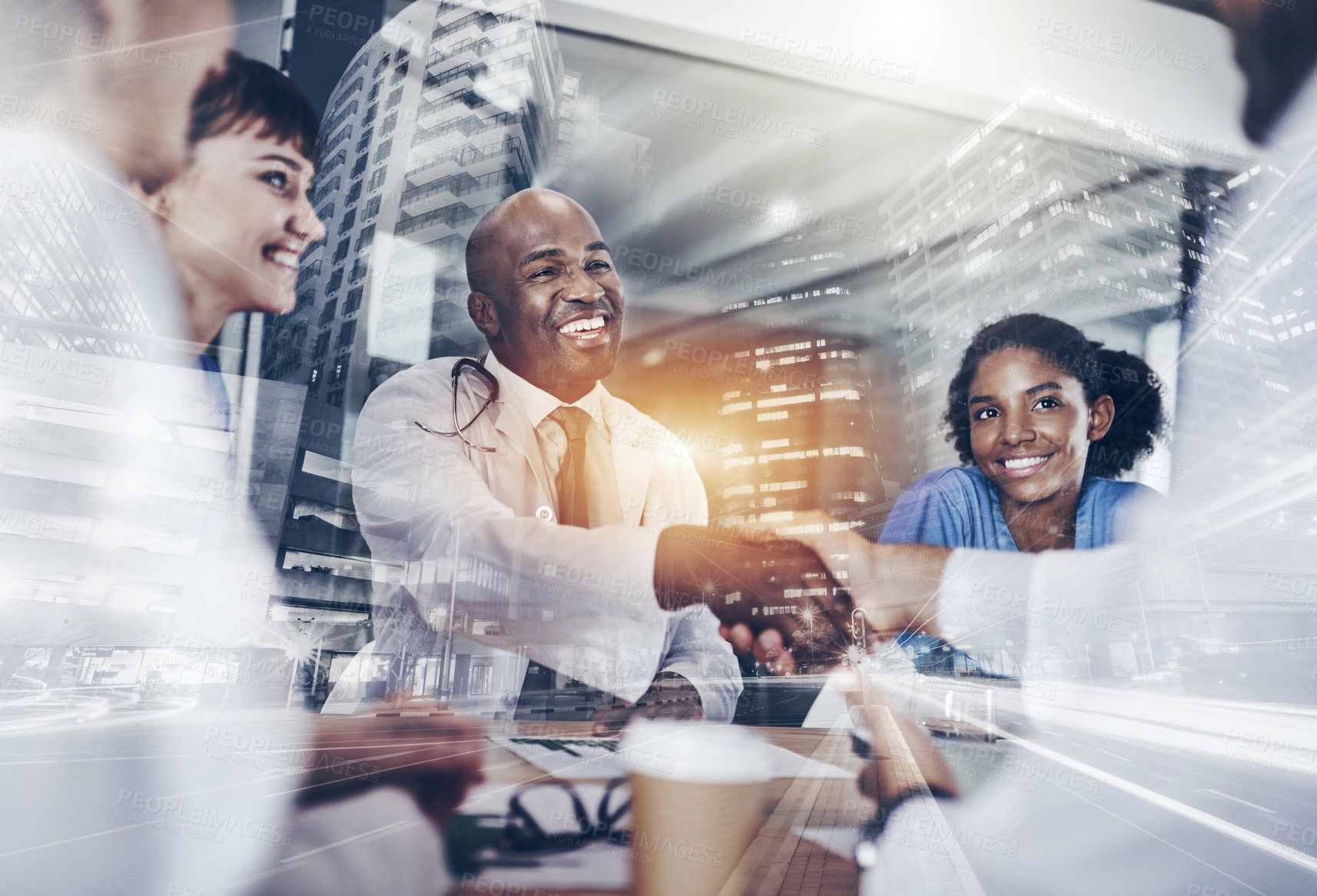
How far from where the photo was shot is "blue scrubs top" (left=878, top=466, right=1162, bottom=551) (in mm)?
4383

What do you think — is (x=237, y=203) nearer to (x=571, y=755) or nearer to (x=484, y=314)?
(x=484, y=314)

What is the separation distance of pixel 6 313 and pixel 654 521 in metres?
4.44

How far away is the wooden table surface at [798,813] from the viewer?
2617 millimetres

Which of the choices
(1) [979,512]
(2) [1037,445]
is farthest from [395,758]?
(2) [1037,445]

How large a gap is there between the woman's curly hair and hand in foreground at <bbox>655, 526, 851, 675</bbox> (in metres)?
1.49


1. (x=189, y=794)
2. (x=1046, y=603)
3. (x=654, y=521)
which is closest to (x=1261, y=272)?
(x=1046, y=603)

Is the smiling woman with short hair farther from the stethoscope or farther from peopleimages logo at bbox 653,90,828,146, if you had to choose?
peopleimages logo at bbox 653,90,828,146

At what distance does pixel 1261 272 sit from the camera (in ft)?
16.8

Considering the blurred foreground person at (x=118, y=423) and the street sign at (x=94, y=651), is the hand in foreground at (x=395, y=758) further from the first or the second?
the street sign at (x=94, y=651)

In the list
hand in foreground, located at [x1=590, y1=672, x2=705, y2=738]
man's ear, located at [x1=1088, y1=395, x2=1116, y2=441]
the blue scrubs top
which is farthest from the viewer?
man's ear, located at [x1=1088, y1=395, x2=1116, y2=441]

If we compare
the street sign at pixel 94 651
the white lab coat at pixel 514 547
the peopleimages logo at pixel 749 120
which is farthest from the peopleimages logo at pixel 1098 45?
the street sign at pixel 94 651

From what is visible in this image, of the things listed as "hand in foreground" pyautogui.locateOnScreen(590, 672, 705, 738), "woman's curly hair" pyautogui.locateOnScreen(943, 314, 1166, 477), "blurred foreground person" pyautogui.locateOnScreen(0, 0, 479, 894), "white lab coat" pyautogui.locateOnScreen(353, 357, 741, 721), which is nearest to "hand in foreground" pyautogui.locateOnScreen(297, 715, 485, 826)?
"blurred foreground person" pyautogui.locateOnScreen(0, 0, 479, 894)

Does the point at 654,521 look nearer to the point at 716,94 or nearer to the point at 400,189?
the point at 400,189

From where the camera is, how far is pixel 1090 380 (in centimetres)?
454
